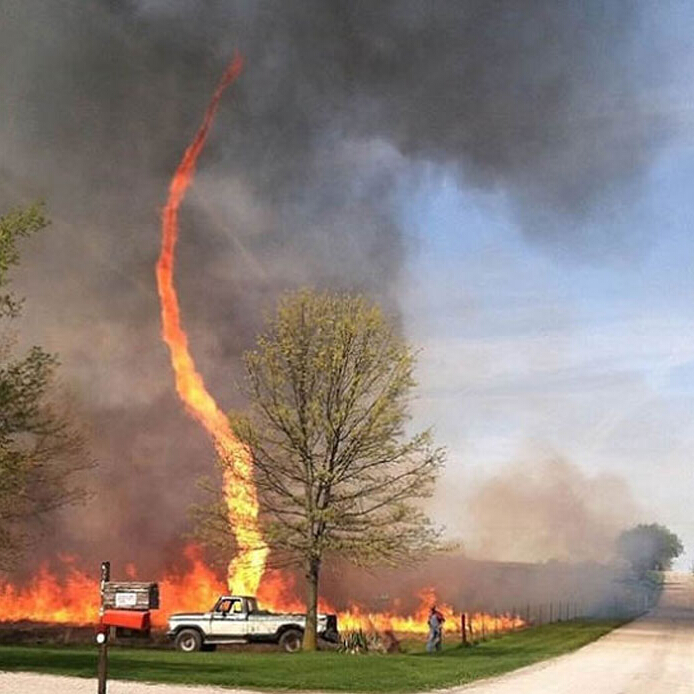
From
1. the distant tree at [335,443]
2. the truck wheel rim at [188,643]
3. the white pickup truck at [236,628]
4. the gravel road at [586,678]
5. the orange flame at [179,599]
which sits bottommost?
the gravel road at [586,678]

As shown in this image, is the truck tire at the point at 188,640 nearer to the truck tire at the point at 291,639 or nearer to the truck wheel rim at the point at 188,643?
the truck wheel rim at the point at 188,643

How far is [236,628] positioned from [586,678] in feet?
47.4

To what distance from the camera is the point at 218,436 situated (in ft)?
142

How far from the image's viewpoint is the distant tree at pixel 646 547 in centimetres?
12800

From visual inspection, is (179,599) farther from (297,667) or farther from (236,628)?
(297,667)

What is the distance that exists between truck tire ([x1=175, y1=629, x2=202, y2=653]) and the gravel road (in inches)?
501

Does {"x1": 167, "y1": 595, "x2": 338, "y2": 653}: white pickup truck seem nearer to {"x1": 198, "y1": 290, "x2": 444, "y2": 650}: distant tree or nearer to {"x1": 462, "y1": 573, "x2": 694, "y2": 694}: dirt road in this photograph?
{"x1": 198, "y1": 290, "x2": 444, "y2": 650}: distant tree

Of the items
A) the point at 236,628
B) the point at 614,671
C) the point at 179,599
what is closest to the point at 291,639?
the point at 236,628

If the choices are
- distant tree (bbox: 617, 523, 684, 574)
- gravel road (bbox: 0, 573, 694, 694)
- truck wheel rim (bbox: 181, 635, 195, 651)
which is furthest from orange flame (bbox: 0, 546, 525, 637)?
distant tree (bbox: 617, 523, 684, 574)

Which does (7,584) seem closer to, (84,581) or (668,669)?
(84,581)

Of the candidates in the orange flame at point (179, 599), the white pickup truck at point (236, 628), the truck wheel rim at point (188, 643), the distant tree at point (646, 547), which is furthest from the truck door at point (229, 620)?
the distant tree at point (646, 547)

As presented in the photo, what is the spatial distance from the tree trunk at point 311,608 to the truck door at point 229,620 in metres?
2.31

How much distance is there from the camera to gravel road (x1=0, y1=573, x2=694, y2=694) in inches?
920

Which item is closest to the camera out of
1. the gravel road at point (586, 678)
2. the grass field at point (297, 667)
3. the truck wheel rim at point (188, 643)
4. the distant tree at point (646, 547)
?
the gravel road at point (586, 678)
